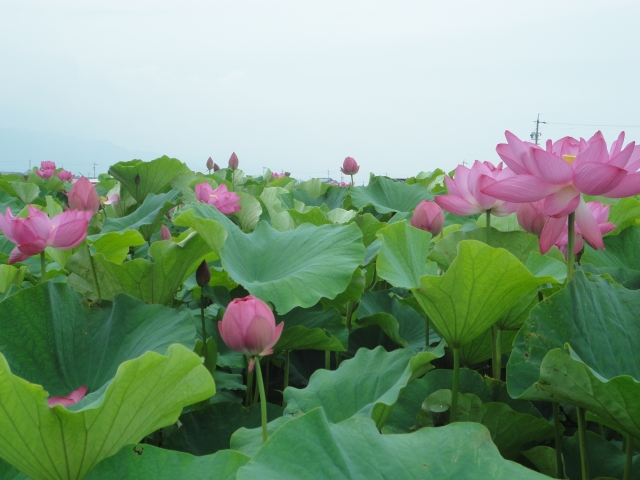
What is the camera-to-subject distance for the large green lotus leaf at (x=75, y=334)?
75 centimetres

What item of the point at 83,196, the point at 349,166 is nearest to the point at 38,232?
the point at 83,196

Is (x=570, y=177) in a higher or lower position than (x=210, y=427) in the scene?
higher

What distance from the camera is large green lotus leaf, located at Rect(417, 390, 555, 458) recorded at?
70 cm

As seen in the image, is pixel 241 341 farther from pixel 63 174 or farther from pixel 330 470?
pixel 63 174

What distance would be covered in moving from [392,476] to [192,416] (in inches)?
17.0

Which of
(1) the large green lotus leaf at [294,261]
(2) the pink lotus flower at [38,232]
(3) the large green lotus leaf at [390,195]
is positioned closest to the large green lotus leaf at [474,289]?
(1) the large green lotus leaf at [294,261]

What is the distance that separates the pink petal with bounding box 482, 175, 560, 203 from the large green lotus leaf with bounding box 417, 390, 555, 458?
0.25m

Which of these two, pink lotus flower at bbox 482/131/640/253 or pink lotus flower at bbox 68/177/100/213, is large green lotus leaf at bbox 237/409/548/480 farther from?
pink lotus flower at bbox 68/177/100/213

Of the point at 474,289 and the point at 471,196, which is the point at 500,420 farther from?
the point at 471,196

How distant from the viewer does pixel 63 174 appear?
435 centimetres

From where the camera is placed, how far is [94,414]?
0.51 meters

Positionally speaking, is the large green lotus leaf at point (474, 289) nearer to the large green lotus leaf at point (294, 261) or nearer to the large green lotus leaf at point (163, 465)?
the large green lotus leaf at point (294, 261)

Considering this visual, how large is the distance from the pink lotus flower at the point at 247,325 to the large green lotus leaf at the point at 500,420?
23 centimetres

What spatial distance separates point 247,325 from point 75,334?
11.2 inches
